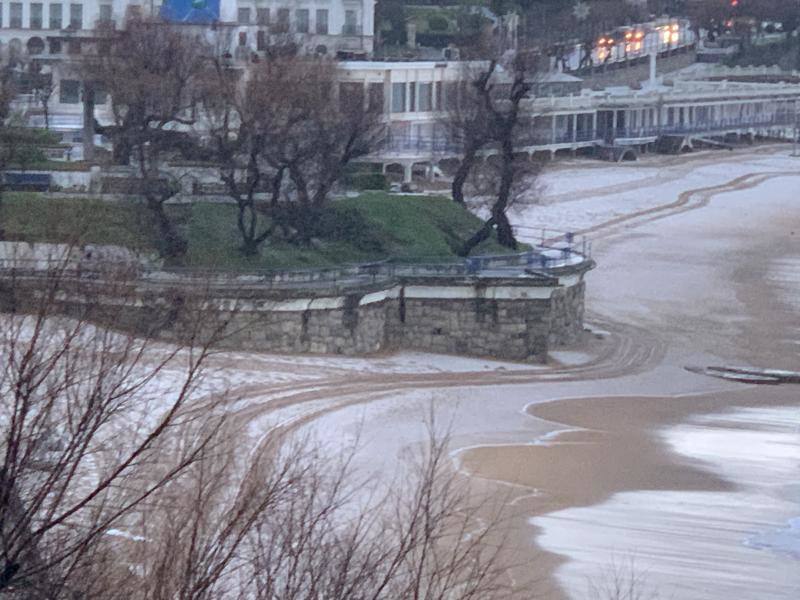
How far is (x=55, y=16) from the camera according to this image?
44.1 meters

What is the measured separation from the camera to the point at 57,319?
8.68 metres

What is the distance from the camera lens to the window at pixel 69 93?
125 feet

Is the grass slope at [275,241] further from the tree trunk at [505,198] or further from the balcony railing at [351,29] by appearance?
the balcony railing at [351,29]

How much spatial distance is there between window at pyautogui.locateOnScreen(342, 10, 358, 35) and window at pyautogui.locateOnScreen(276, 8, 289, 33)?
222cm

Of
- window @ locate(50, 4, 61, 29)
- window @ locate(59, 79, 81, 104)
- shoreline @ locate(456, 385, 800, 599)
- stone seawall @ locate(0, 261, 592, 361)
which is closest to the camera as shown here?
shoreline @ locate(456, 385, 800, 599)

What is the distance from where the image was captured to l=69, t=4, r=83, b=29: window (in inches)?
1721

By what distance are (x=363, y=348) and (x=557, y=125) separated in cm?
3544

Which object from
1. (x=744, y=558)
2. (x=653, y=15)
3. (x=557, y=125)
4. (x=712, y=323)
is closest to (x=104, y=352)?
(x=744, y=558)

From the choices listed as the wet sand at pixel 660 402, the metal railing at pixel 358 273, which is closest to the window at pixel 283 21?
the wet sand at pixel 660 402

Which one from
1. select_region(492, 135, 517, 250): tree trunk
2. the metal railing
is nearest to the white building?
select_region(492, 135, 517, 250): tree trunk

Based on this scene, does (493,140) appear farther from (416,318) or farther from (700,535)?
(700,535)

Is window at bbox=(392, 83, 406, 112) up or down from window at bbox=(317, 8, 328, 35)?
down

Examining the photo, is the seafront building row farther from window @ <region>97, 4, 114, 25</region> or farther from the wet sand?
the wet sand

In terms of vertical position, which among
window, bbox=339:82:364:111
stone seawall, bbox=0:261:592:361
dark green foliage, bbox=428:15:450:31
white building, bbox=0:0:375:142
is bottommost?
stone seawall, bbox=0:261:592:361
